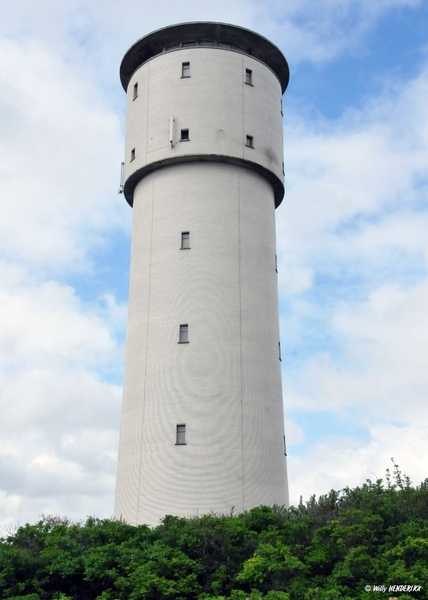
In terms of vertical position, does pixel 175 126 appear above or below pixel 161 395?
above

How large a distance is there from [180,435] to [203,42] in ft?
51.1

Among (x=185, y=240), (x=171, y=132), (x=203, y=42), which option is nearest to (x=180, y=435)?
(x=185, y=240)

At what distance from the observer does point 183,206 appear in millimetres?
29047

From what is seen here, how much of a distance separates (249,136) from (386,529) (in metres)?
16.2

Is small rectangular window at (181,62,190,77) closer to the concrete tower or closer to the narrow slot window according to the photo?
the concrete tower

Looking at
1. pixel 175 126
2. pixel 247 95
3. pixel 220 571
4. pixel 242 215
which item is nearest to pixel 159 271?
pixel 242 215

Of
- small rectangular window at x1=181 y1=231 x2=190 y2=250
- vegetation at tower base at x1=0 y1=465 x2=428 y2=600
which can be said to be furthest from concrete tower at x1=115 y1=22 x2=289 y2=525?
vegetation at tower base at x1=0 y1=465 x2=428 y2=600

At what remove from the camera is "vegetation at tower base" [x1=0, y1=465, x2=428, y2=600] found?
17.8m

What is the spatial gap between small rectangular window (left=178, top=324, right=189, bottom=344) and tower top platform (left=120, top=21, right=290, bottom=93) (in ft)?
37.8

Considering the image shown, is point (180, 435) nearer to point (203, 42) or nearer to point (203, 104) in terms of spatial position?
point (203, 104)

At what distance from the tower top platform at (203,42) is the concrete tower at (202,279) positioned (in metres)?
0.05

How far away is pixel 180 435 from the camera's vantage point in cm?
2636

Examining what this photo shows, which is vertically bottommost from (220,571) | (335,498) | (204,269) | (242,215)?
(220,571)

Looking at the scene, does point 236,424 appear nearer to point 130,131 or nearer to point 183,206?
point 183,206
